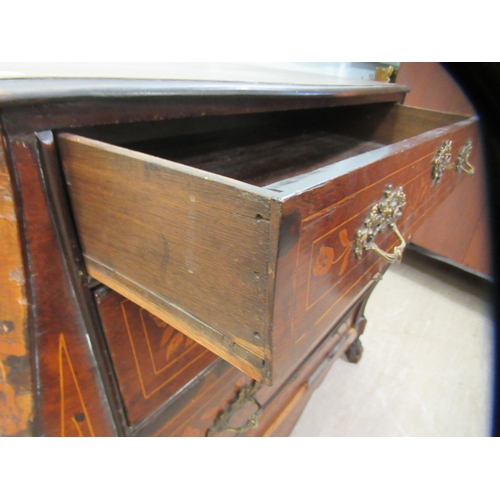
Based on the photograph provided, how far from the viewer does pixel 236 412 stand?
0.70 meters

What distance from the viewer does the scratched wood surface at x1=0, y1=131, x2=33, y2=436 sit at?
1.05 feet

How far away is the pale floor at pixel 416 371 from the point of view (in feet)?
3.37

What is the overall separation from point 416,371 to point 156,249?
46.4 inches

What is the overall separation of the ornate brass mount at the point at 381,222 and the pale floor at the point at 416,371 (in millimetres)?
813

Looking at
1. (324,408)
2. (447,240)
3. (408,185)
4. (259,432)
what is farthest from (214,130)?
(447,240)

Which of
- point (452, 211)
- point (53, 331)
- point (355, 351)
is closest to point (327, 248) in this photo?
point (53, 331)

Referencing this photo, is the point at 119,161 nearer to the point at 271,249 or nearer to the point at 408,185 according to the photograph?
the point at 271,249

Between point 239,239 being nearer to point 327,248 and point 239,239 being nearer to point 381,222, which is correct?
point 327,248

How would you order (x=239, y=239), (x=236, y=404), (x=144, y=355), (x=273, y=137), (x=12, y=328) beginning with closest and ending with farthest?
1. (x=239, y=239)
2. (x=12, y=328)
3. (x=144, y=355)
4. (x=236, y=404)
5. (x=273, y=137)

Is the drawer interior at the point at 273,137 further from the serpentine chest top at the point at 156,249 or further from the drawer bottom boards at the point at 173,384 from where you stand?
the drawer bottom boards at the point at 173,384

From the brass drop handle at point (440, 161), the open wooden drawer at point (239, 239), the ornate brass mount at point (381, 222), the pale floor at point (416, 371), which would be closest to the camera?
the open wooden drawer at point (239, 239)

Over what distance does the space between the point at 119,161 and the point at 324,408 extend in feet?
3.36

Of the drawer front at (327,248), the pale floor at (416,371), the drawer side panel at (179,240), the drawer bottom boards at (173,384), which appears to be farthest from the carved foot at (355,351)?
the drawer side panel at (179,240)

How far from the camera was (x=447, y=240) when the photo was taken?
1.58 m
